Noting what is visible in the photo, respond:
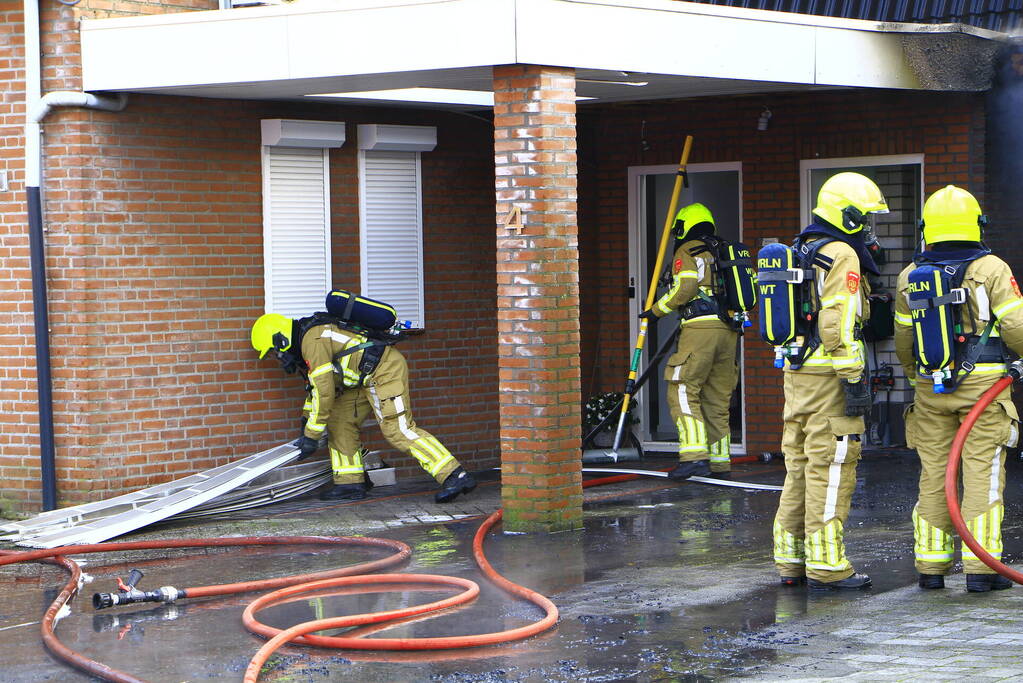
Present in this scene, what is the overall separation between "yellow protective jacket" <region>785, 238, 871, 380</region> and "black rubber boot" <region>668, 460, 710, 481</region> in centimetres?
399

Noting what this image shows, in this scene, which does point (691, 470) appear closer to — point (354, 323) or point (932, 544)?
point (354, 323)

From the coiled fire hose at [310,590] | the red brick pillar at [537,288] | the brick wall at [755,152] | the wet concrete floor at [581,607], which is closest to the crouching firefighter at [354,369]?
the wet concrete floor at [581,607]

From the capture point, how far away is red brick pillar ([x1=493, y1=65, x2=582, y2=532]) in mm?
8898

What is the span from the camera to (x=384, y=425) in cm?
1053

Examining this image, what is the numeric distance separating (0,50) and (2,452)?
276 cm

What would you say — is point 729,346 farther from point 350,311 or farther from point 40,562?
point 40,562

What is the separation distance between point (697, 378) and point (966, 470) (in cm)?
409

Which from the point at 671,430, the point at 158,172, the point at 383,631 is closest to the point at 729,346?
the point at 671,430

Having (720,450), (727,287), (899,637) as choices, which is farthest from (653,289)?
(899,637)

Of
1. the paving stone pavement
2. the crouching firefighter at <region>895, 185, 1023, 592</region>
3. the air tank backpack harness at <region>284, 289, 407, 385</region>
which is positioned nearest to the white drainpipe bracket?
the air tank backpack harness at <region>284, 289, 407, 385</region>

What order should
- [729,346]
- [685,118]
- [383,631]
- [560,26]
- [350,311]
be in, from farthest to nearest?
[685,118] < [729,346] < [350,311] < [560,26] < [383,631]

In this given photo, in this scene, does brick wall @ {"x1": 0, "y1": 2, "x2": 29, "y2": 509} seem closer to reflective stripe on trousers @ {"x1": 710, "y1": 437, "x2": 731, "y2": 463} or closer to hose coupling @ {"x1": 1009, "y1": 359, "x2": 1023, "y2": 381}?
reflective stripe on trousers @ {"x1": 710, "y1": 437, "x2": 731, "y2": 463}

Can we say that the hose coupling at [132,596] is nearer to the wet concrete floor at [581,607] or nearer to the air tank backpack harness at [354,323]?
the wet concrete floor at [581,607]

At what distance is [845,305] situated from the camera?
723 cm
